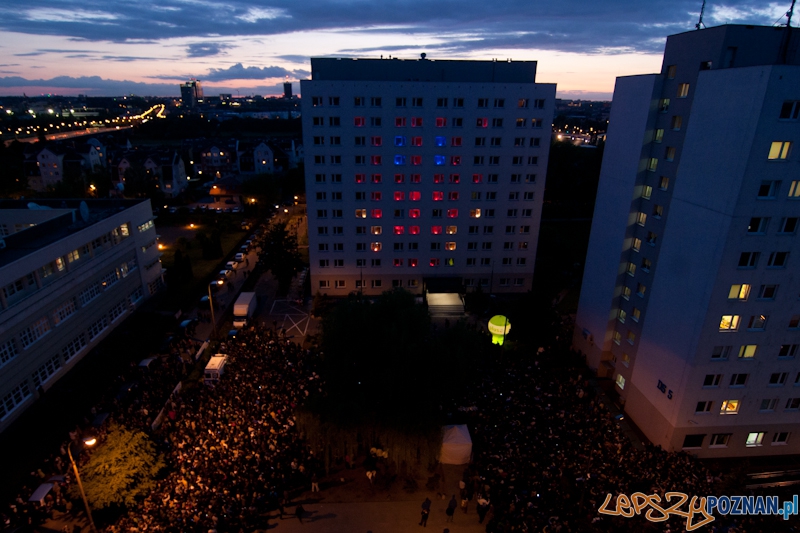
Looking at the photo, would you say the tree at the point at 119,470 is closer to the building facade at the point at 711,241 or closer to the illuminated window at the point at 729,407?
the building facade at the point at 711,241

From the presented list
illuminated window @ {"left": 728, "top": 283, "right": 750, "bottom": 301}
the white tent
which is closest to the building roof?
illuminated window @ {"left": 728, "top": 283, "right": 750, "bottom": 301}

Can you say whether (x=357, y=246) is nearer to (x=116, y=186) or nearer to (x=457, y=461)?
(x=457, y=461)

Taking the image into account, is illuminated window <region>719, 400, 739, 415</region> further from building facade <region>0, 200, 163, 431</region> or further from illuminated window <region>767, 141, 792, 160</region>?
building facade <region>0, 200, 163, 431</region>

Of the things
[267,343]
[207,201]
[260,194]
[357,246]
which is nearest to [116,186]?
[207,201]

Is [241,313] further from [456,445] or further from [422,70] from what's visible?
[422,70]

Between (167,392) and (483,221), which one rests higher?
(483,221)

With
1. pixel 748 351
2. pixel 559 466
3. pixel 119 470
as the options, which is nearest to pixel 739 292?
pixel 748 351

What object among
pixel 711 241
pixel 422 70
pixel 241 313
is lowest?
pixel 241 313
